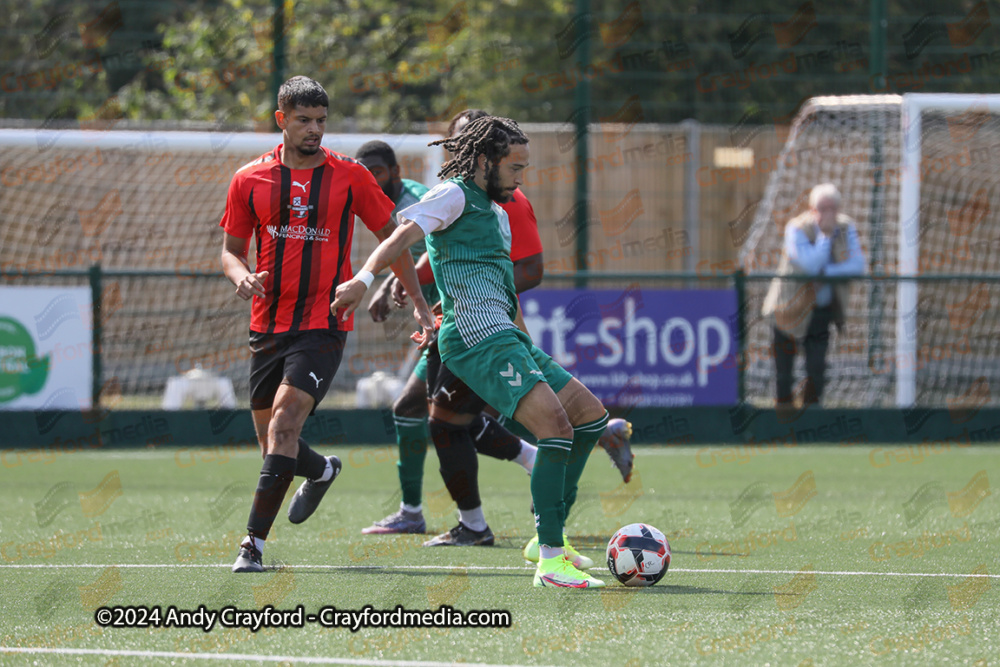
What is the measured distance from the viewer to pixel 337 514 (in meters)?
7.71

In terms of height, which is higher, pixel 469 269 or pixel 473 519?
pixel 469 269

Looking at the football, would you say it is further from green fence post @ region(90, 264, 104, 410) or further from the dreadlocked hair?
green fence post @ region(90, 264, 104, 410)

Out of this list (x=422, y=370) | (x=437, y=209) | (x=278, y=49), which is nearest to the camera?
(x=437, y=209)

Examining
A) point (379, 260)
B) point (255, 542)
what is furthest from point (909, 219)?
point (255, 542)

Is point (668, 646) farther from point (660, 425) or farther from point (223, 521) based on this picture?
point (660, 425)

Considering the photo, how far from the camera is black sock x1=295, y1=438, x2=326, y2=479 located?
19.7ft

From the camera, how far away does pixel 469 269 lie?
545 cm

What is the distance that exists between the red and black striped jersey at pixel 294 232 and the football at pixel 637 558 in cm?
154

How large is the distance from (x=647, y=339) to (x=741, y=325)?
2.77 ft

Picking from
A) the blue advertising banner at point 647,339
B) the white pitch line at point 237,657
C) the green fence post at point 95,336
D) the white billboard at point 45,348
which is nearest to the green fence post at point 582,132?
the blue advertising banner at point 647,339

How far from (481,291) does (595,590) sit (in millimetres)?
1276

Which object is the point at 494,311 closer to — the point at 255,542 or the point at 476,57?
the point at 255,542

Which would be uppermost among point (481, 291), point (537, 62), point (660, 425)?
point (537, 62)

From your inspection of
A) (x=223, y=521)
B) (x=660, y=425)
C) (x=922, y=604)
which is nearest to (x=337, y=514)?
(x=223, y=521)
